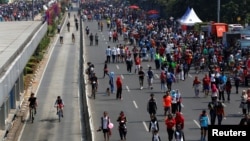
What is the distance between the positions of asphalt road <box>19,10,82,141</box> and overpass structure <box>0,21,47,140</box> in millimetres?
906

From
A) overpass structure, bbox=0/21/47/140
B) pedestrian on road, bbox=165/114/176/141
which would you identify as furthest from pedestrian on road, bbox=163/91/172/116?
overpass structure, bbox=0/21/47/140

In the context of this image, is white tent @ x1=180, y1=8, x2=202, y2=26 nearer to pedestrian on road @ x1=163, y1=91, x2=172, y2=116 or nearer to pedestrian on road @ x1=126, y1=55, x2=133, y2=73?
pedestrian on road @ x1=126, y1=55, x2=133, y2=73

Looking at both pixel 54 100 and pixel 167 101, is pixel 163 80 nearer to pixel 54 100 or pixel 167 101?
pixel 54 100

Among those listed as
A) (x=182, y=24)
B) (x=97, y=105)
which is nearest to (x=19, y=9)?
(x=182, y=24)

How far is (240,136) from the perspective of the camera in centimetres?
1712

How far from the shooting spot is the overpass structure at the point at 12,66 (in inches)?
1002

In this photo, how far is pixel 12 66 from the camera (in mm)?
27422

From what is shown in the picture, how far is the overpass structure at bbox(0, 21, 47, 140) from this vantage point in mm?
25462

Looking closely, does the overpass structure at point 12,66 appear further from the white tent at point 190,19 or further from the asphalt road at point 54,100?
the white tent at point 190,19

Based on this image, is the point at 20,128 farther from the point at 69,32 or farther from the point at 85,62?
the point at 69,32

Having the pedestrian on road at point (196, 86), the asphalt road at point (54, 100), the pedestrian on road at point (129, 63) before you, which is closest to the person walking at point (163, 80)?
the pedestrian on road at point (196, 86)

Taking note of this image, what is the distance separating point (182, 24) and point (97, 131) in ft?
129

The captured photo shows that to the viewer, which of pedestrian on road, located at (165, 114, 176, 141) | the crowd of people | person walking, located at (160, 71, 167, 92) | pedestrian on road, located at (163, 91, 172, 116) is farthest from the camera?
person walking, located at (160, 71, 167, 92)

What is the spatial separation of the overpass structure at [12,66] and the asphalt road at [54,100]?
91 cm
